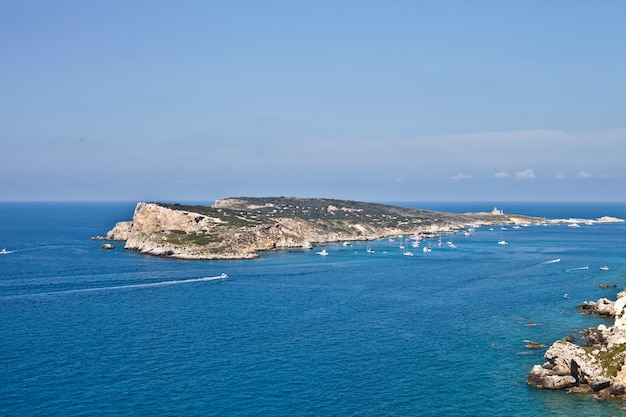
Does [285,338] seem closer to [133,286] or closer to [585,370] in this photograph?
[585,370]

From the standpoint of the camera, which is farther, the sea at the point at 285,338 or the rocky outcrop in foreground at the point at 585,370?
the rocky outcrop in foreground at the point at 585,370

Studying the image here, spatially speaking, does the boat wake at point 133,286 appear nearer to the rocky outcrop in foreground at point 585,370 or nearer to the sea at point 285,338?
the sea at point 285,338

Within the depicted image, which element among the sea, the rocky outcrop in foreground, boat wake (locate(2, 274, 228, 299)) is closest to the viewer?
the sea

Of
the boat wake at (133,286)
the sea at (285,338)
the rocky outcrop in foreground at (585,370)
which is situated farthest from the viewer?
the boat wake at (133,286)

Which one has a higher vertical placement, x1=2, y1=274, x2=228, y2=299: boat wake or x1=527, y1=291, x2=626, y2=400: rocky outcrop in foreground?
x1=2, y1=274, x2=228, y2=299: boat wake

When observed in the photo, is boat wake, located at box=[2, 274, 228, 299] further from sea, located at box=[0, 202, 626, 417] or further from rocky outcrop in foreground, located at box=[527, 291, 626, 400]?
rocky outcrop in foreground, located at box=[527, 291, 626, 400]

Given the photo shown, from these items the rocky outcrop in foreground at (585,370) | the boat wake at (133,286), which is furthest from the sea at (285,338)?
the rocky outcrop in foreground at (585,370)

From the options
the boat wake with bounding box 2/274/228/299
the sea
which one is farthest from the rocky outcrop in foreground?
the boat wake with bounding box 2/274/228/299

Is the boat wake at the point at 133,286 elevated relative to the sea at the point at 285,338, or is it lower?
elevated

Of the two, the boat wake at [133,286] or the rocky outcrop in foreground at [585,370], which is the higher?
the boat wake at [133,286]

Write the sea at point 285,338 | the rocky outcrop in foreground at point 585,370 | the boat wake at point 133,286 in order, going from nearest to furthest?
the sea at point 285,338, the rocky outcrop in foreground at point 585,370, the boat wake at point 133,286
